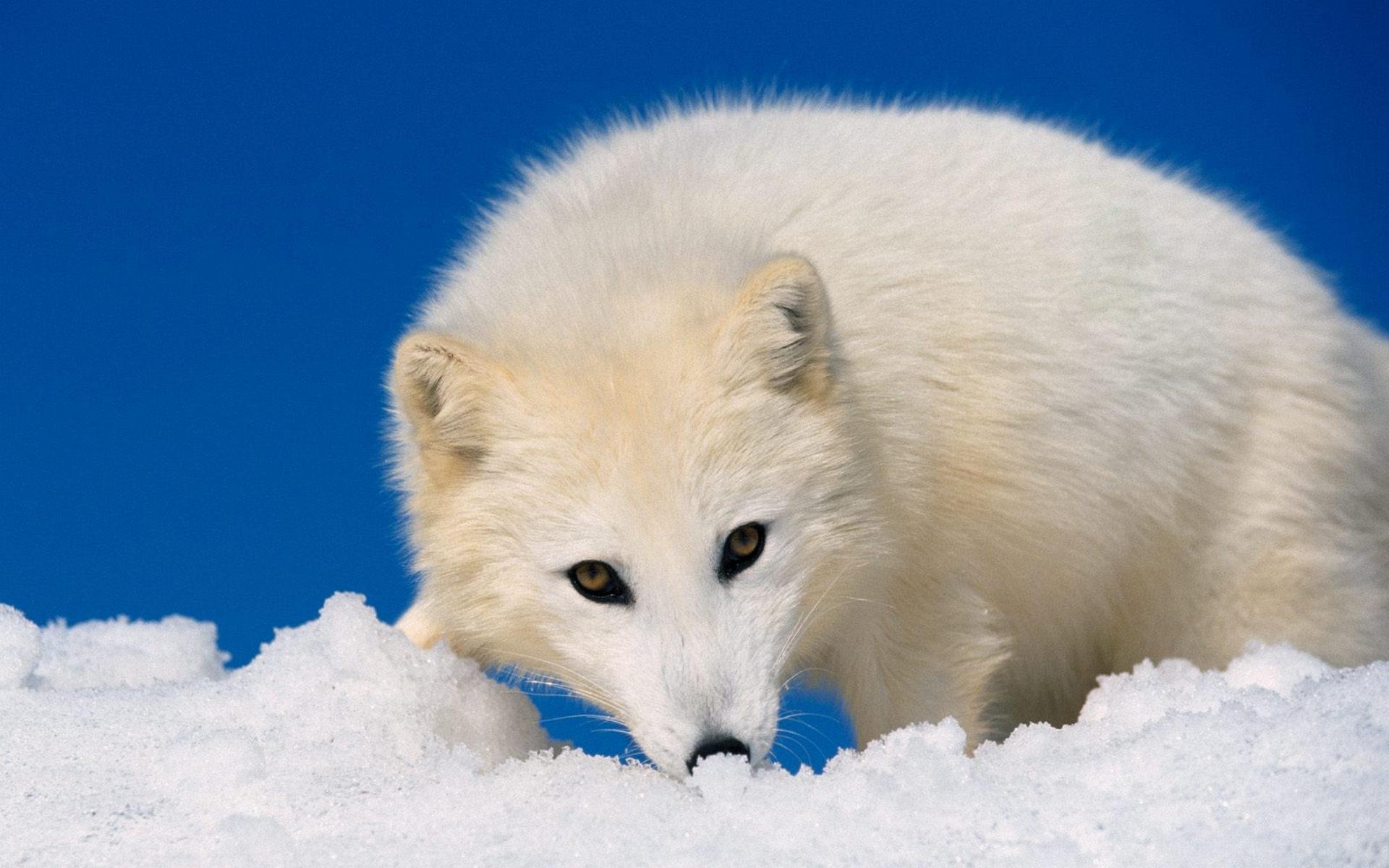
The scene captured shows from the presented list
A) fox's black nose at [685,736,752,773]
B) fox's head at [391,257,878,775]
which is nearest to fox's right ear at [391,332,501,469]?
fox's head at [391,257,878,775]

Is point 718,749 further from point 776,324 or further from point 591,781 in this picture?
point 776,324

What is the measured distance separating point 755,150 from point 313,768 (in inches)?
80.9

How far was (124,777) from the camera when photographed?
310 centimetres

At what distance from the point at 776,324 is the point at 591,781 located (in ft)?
3.52

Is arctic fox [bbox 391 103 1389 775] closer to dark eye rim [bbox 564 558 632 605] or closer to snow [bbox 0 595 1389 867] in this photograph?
dark eye rim [bbox 564 558 632 605]

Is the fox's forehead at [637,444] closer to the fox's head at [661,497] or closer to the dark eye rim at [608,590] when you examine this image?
the fox's head at [661,497]

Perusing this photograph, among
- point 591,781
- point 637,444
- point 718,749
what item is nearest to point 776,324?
point 637,444

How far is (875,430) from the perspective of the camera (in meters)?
3.56

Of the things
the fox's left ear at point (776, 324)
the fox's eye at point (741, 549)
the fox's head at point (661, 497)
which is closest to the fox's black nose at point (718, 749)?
the fox's head at point (661, 497)

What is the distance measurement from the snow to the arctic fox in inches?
9.1

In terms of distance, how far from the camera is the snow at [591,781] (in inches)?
97.6

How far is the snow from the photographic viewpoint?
2.48 metres

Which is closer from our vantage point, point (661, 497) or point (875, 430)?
point (661, 497)

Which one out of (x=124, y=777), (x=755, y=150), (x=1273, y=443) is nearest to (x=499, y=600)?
(x=124, y=777)
